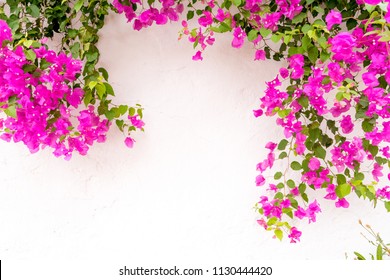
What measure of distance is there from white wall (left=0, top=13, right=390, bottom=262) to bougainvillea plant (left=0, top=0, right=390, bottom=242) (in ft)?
0.24

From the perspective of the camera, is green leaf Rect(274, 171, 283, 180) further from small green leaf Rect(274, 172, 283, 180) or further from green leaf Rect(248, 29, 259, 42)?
green leaf Rect(248, 29, 259, 42)

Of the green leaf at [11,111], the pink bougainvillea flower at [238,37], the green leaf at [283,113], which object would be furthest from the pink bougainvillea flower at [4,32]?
the green leaf at [283,113]

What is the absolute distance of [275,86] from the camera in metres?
1.51

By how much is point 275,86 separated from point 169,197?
1.71 feet

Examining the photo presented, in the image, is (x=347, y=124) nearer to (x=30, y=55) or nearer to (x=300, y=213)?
(x=300, y=213)

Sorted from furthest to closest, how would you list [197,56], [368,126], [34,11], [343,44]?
1. [197,56]
2. [34,11]
3. [368,126]
4. [343,44]

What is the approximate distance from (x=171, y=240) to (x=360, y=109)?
0.76 meters

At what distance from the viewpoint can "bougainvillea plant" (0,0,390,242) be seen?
1.33 metres

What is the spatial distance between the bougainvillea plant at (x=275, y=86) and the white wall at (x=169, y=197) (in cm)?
7

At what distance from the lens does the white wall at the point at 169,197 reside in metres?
1.64

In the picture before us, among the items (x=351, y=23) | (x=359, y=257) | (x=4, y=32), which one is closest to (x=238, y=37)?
(x=351, y=23)

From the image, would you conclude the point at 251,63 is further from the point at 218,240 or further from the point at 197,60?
the point at 218,240

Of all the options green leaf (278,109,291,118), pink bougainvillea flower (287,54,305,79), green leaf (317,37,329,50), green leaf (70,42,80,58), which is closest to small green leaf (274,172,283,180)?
green leaf (278,109,291,118)

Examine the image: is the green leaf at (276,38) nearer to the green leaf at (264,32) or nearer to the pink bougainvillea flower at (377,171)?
the green leaf at (264,32)
